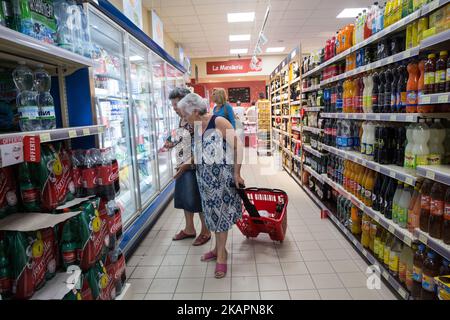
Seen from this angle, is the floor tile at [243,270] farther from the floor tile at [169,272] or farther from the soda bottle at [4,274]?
the soda bottle at [4,274]

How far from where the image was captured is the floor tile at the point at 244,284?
2548 millimetres

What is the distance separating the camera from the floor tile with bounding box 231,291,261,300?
7.89 feet

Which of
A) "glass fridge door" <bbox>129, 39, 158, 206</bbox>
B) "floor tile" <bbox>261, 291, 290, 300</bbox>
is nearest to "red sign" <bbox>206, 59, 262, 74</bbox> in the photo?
"glass fridge door" <bbox>129, 39, 158, 206</bbox>

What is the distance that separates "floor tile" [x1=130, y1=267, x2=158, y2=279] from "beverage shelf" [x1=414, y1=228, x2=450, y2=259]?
2241 mm

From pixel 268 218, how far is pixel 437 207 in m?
1.63

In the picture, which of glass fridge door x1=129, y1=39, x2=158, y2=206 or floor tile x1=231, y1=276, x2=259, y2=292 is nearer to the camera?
floor tile x1=231, y1=276, x2=259, y2=292

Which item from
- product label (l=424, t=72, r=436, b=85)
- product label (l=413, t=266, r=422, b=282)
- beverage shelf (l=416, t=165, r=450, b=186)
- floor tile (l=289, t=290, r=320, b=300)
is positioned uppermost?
product label (l=424, t=72, r=436, b=85)

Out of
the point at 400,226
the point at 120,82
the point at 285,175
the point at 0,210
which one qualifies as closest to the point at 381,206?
the point at 400,226

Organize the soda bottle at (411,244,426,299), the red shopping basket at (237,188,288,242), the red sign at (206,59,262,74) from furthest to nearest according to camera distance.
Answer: the red sign at (206,59,262,74)
the red shopping basket at (237,188,288,242)
the soda bottle at (411,244,426,299)

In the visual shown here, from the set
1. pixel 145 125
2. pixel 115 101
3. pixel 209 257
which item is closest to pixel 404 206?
pixel 209 257

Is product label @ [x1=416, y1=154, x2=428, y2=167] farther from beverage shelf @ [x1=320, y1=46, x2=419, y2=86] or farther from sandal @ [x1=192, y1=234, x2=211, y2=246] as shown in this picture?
sandal @ [x1=192, y1=234, x2=211, y2=246]

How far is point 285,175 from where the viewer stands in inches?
284

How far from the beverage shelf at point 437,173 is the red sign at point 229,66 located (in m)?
11.4

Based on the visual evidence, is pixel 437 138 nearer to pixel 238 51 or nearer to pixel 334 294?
pixel 334 294
